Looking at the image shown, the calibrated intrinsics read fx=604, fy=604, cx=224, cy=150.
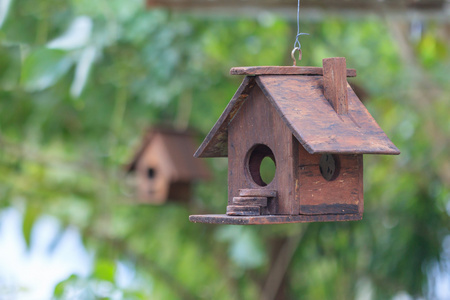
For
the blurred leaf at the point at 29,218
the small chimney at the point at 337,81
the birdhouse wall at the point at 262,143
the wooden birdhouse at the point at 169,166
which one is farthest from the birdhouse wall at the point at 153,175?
the small chimney at the point at 337,81

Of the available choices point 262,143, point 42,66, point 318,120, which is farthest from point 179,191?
point 318,120

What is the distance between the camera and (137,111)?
456 cm

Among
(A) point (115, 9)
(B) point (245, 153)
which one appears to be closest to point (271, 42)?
(A) point (115, 9)

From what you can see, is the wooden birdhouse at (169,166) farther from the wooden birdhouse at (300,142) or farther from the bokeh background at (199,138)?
the wooden birdhouse at (300,142)

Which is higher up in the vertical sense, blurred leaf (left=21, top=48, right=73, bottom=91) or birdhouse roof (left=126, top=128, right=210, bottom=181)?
blurred leaf (left=21, top=48, right=73, bottom=91)

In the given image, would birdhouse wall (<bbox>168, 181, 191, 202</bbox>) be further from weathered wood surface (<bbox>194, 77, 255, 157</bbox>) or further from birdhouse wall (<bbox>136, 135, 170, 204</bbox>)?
weathered wood surface (<bbox>194, 77, 255, 157</bbox>)

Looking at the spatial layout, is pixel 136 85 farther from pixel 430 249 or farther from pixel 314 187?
pixel 314 187

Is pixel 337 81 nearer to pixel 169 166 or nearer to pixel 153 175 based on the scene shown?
pixel 169 166

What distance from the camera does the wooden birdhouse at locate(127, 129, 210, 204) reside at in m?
3.98

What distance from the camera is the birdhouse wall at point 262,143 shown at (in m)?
1.50

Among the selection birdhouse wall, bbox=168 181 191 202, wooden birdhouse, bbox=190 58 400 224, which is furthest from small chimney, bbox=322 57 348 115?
birdhouse wall, bbox=168 181 191 202

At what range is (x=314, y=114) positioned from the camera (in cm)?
145

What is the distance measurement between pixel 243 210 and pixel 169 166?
2538 millimetres

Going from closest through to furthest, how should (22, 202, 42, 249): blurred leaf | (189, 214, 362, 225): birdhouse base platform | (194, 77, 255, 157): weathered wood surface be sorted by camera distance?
(189, 214, 362, 225): birdhouse base platform, (194, 77, 255, 157): weathered wood surface, (22, 202, 42, 249): blurred leaf
